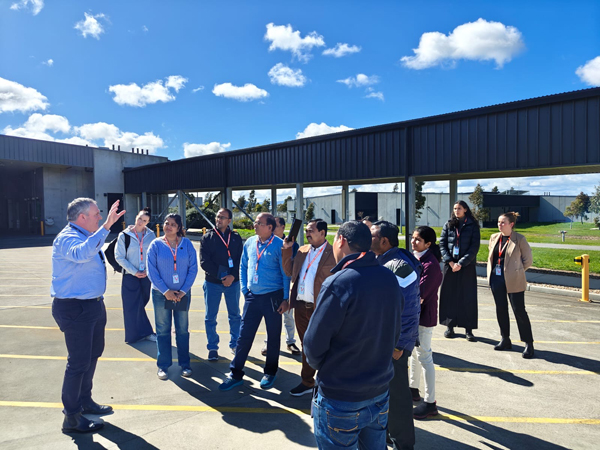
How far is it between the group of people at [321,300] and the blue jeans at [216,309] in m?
0.02

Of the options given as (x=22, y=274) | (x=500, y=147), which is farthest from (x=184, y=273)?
(x=22, y=274)

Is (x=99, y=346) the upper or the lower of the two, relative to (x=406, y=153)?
lower

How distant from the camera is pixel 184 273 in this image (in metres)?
4.79

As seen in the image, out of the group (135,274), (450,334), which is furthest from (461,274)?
(135,274)

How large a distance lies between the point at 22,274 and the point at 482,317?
1331 centimetres

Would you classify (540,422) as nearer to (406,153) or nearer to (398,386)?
(398,386)

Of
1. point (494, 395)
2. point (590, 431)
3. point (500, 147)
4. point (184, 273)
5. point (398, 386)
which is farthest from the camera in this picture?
point (500, 147)

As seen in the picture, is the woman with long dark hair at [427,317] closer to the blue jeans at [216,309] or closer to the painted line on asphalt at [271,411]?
the painted line on asphalt at [271,411]

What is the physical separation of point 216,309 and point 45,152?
91.7 feet

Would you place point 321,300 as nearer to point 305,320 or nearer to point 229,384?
point 305,320

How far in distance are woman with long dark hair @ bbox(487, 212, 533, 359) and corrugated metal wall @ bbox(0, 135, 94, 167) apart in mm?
29978

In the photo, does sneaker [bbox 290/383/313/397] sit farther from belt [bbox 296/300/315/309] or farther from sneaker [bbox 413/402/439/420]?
sneaker [bbox 413/402/439/420]

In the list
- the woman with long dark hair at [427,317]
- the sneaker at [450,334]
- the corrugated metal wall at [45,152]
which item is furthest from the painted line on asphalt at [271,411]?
the corrugated metal wall at [45,152]

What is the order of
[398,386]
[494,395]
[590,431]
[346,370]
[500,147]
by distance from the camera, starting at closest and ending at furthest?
1. [346,370]
2. [398,386]
3. [590,431]
4. [494,395]
5. [500,147]
